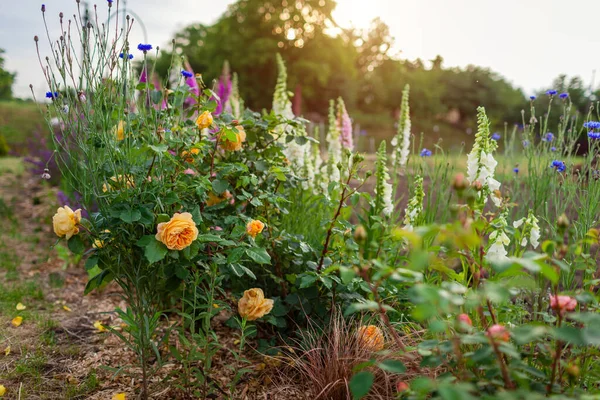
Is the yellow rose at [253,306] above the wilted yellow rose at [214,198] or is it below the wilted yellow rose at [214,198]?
below

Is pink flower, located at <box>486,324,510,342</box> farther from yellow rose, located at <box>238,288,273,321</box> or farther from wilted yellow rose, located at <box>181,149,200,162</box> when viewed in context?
wilted yellow rose, located at <box>181,149,200,162</box>

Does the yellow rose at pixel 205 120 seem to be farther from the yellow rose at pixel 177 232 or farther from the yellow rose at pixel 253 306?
the yellow rose at pixel 253 306

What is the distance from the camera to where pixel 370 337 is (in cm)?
201

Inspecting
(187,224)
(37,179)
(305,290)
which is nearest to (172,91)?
(187,224)

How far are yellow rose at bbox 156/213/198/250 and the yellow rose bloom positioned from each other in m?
0.83

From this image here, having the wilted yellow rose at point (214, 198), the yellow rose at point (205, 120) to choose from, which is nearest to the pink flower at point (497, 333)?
the yellow rose at point (205, 120)

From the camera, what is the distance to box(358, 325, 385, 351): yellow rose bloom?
198 cm

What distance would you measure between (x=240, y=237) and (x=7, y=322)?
1762mm

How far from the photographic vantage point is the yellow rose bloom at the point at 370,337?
1.98 m

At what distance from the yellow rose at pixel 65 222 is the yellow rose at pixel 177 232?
0.37 metres

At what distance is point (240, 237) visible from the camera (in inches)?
85.2

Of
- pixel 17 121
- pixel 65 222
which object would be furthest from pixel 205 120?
pixel 17 121

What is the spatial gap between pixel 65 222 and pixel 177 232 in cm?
47

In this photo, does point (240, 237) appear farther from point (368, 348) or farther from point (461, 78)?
point (461, 78)
